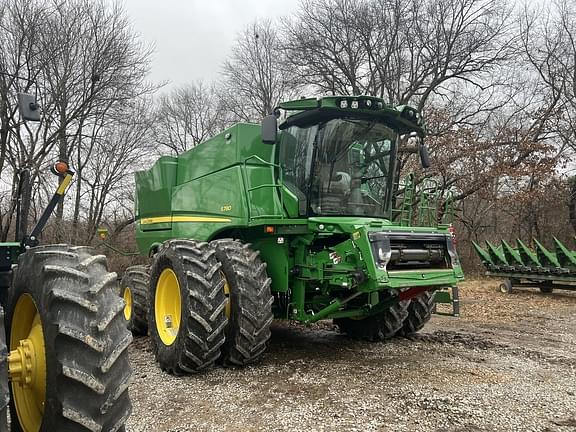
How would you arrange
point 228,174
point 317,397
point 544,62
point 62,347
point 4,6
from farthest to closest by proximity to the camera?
point 544,62, point 4,6, point 228,174, point 317,397, point 62,347

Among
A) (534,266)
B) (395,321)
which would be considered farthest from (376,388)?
(534,266)

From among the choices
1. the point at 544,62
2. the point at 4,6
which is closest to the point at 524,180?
the point at 544,62

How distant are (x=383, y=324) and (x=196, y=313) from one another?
2.82 m

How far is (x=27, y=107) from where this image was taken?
3.37 m

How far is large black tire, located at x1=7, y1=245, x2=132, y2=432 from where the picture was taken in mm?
2148

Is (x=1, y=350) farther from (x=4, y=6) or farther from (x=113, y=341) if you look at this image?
(x=4, y=6)

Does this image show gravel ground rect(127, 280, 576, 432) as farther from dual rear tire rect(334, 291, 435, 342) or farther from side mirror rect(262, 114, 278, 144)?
side mirror rect(262, 114, 278, 144)

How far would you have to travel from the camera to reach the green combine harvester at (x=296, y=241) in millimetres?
5262

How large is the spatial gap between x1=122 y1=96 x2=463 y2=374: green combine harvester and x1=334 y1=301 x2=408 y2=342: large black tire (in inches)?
0.7

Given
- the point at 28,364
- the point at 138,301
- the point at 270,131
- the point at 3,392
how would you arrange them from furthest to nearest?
the point at 138,301
the point at 270,131
the point at 28,364
the point at 3,392

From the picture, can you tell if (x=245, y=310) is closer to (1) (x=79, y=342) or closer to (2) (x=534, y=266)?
(1) (x=79, y=342)

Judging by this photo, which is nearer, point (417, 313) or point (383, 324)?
point (383, 324)

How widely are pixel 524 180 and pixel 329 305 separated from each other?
15.1 metres

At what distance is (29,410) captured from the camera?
8.25ft
